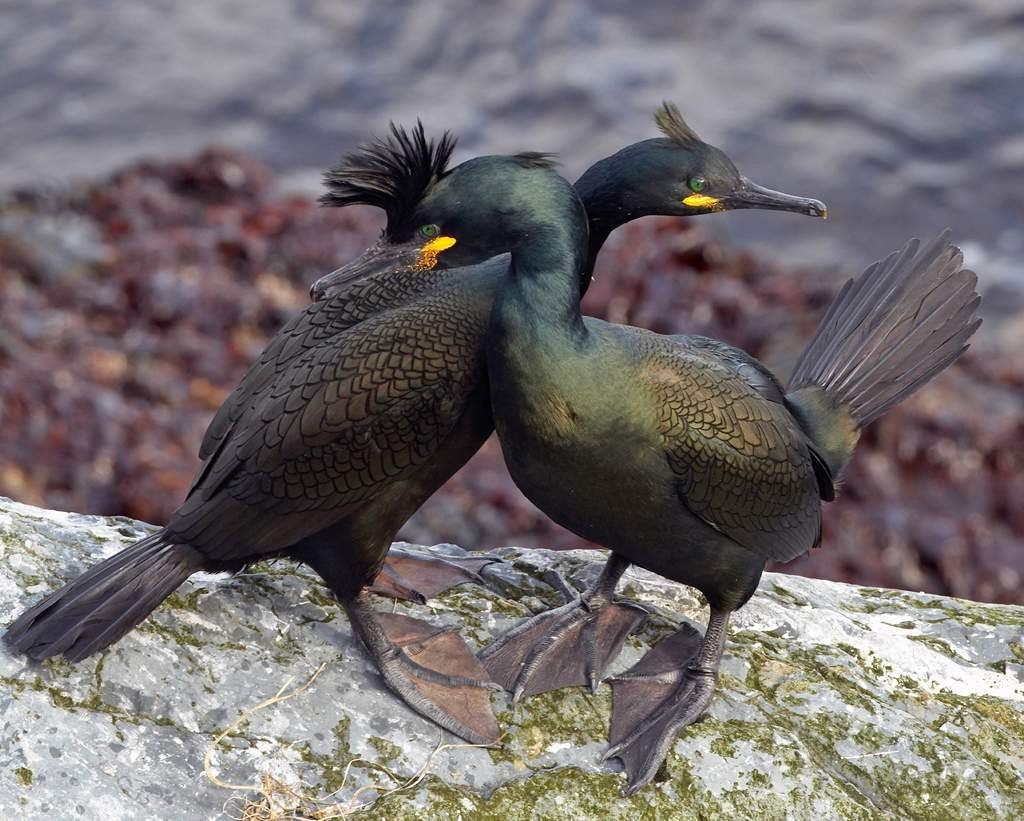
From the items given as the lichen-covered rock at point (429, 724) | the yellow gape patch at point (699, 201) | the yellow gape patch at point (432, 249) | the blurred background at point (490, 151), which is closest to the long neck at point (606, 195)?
the yellow gape patch at point (699, 201)

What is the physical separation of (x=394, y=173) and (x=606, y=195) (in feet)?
2.11

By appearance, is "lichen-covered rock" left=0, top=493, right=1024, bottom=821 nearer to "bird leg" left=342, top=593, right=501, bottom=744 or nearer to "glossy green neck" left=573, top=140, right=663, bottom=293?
"bird leg" left=342, top=593, right=501, bottom=744

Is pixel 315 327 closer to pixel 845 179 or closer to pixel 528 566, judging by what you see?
pixel 528 566

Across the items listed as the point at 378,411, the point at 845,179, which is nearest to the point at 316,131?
the point at 845,179

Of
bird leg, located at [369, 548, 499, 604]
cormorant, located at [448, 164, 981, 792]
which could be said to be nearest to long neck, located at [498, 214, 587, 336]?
cormorant, located at [448, 164, 981, 792]

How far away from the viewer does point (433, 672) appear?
409 centimetres

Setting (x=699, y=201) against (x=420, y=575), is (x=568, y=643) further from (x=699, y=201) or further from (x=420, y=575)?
(x=699, y=201)

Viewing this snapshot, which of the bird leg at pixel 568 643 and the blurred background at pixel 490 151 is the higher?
A: the blurred background at pixel 490 151

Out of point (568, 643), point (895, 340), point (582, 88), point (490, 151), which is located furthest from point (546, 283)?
point (582, 88)

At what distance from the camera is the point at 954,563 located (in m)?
7.35

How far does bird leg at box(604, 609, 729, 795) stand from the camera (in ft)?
12.8

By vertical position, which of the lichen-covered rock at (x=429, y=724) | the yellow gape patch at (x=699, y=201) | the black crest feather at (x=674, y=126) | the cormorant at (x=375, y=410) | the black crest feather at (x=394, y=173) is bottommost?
the lichen-covered rock at (x=429, y=724)

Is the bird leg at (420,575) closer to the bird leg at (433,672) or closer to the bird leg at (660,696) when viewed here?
the bird leg at (433,672)

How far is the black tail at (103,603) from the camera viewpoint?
3758 millimetres
